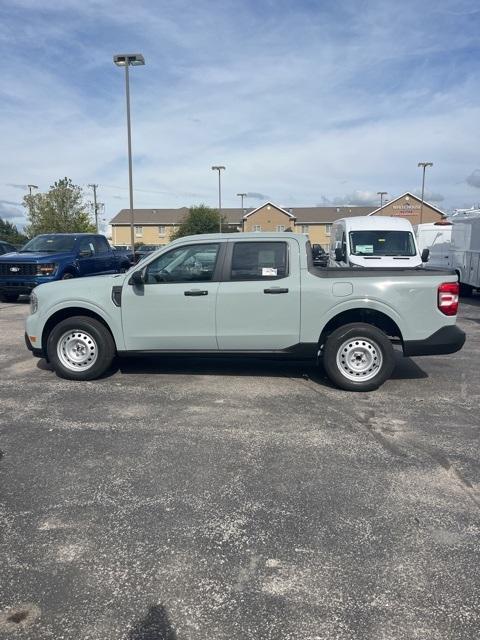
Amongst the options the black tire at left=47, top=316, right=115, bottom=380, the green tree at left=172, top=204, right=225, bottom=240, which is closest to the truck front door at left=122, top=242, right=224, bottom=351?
the black tire at left=47, top=316, right=115, bottom=380

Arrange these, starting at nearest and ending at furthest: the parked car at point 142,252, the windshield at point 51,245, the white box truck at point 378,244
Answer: the white box truck at point 378,244
the parked car at point 142,252
the windshield at point 51,245

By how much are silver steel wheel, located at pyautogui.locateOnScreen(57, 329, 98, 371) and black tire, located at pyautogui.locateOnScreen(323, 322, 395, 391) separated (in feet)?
9.50

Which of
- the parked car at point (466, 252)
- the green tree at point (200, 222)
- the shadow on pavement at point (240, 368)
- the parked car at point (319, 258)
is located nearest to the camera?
the shadow on pavement at point (240, 368)

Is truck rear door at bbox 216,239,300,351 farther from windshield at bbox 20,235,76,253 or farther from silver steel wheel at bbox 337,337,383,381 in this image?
windshield at bbox 20,235,76,253

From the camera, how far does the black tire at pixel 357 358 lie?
19.4 feet

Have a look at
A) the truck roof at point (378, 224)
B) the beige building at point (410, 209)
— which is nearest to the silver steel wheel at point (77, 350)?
the truck roof at point (378, 224)

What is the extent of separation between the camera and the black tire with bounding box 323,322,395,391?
5898mm

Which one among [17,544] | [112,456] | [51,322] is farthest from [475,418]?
[51,322]

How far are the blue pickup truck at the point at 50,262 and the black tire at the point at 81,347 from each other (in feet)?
21.0

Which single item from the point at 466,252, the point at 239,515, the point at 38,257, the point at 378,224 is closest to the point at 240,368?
the point at 239,515

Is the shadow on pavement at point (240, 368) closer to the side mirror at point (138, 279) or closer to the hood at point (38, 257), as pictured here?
the side mirror at point (138, 279)

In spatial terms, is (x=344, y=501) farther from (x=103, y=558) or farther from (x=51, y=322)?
(x=51, y=322)

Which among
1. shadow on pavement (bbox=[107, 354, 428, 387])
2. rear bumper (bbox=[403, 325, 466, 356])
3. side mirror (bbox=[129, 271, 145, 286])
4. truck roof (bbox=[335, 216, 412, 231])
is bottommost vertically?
shadow on pavement (bbox=[107, 354, 428, 387])

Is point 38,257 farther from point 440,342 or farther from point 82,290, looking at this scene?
point 440,342
